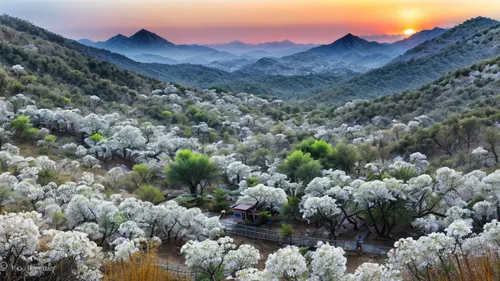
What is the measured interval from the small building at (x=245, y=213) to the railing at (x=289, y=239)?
1.30 metres

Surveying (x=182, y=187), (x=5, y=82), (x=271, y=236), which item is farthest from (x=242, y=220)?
(x=5, y=82)

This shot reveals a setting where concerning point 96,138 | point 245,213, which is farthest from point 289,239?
point 96,138

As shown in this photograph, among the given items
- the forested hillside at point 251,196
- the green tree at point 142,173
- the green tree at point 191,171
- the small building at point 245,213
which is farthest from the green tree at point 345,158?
the green tree at point 142,173

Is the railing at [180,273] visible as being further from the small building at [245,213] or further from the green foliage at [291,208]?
the green foliage at [291,208]

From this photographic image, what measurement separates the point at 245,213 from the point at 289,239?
17.2 feet

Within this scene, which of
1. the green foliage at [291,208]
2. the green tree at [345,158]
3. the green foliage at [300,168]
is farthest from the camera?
the green tree at [345,158]

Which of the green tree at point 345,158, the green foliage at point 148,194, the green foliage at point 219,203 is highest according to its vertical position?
the green tree at point 345,158

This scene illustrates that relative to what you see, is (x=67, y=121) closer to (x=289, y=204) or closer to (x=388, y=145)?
(x=289, y=204)

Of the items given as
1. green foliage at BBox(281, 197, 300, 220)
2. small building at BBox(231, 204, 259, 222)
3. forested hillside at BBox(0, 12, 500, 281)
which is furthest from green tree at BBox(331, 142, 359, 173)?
small building at BBox(231, 204, 259, 222)

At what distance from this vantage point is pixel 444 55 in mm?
149625

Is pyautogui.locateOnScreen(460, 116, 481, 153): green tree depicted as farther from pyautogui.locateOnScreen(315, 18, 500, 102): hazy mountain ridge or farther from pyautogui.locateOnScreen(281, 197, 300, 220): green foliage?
pyautogui.locateOnScreen(315, 18, 500, 102): hazy mountain ridge

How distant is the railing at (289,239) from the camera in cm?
2705

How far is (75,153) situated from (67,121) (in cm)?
1256

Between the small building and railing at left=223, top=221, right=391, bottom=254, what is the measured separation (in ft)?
4.27
